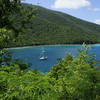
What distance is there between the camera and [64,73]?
10.5ft

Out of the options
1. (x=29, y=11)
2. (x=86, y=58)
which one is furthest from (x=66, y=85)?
(x=29, y=11)

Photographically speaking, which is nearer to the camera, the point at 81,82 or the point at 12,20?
the point at 81,82

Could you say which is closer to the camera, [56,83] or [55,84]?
[55,84]

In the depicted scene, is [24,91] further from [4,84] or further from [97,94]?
[97,94]

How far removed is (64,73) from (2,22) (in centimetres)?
777

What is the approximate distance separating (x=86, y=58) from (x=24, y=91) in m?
1.53

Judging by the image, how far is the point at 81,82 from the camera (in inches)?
117

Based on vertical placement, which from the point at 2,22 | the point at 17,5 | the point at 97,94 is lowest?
the point at 97,94

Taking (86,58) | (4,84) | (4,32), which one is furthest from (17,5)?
(4,84)

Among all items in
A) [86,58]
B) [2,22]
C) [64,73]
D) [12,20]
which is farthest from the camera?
[12,20]

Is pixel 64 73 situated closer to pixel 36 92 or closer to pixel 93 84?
pixel 93 84

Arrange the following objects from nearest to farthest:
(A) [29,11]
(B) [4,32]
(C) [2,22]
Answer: (B) [4,32]
(C) [2,22]
(A) [29,11]

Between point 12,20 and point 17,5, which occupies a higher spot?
point 17,5

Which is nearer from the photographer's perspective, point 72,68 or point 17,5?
point 72,68
